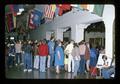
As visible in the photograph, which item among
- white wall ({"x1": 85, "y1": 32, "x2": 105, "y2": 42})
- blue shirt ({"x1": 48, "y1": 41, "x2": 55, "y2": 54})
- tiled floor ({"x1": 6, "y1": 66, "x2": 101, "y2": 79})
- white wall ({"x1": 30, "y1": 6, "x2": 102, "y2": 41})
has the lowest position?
tiled floor ({"x1": 6, "y1": 66, "x2": 101, "y2": 79})

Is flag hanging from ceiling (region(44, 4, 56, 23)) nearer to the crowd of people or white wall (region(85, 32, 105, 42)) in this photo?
the crowd of people

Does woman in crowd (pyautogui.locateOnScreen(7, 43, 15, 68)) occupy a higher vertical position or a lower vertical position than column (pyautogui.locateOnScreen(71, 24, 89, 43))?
lower

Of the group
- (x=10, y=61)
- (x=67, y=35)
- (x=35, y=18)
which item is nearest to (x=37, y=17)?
(x=35, y=18)

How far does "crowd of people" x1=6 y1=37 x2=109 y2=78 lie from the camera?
948cm

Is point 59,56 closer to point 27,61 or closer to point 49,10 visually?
point 27,61

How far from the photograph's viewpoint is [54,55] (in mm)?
9547

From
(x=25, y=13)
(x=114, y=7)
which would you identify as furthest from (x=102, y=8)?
(x=25, y=13)

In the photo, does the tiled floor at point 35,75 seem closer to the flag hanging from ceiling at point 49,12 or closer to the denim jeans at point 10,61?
the denim jeans at point 10,61

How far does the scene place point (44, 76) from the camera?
9414 mm

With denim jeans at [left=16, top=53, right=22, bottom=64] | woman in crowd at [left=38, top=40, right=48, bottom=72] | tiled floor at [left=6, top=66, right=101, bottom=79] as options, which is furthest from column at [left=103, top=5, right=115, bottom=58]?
denim jeans at [left=16, top=53, right=22, bottom=64]

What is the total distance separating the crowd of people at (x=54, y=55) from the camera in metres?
→ 9.48

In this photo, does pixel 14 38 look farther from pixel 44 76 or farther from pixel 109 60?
pixel 109 60

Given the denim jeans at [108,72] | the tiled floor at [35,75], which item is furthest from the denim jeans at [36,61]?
the denim jeans at [108,72]

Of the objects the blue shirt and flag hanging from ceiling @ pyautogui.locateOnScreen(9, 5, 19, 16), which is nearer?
flag hanging from ceiling @ pyautogui.locateOnScreen(9, 5, 19, 16)
